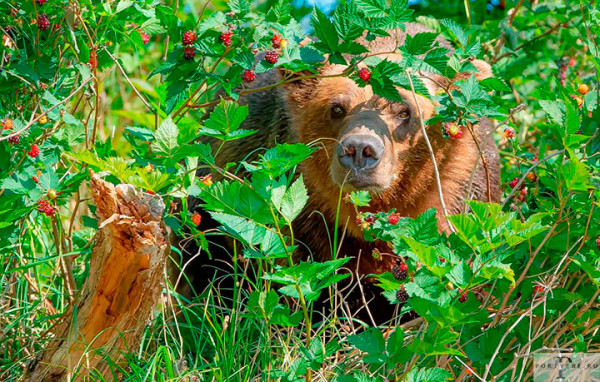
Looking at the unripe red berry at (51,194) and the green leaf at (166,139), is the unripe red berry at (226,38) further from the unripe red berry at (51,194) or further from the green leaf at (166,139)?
the unripe red berry at (51,194)

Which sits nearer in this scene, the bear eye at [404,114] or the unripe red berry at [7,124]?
the unripe red berry at [7,124]

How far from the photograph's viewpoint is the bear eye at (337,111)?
4.93m

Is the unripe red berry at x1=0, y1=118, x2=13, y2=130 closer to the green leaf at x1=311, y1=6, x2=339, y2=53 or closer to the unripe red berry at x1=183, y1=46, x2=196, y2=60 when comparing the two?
the unripe red berry at x1=183, y1=46, x2=196, y2=60

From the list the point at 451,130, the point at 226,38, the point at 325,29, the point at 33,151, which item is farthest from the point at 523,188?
the point at 33,151

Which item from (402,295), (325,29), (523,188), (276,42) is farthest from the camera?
(523,188)

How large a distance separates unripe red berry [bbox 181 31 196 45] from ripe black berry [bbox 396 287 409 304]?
4.67 ft

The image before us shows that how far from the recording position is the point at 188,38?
3.60m

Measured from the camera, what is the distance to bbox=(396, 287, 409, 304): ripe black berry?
3.36 meters

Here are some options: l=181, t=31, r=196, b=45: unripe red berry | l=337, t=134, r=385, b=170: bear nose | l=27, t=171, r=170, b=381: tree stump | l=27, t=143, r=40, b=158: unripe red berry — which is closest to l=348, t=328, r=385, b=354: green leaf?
l=27, t=171, r=170, b=381: tree stump

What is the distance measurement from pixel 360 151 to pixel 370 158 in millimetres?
80

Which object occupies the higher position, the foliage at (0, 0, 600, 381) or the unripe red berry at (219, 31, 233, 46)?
the unripe red berry at (219, 31, 233, 46)

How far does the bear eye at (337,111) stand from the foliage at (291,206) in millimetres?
950

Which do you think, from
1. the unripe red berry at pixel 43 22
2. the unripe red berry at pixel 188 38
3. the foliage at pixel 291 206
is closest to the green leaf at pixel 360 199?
the foliage at pixel 291 206

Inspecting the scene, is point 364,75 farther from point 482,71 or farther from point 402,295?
point 482,71
